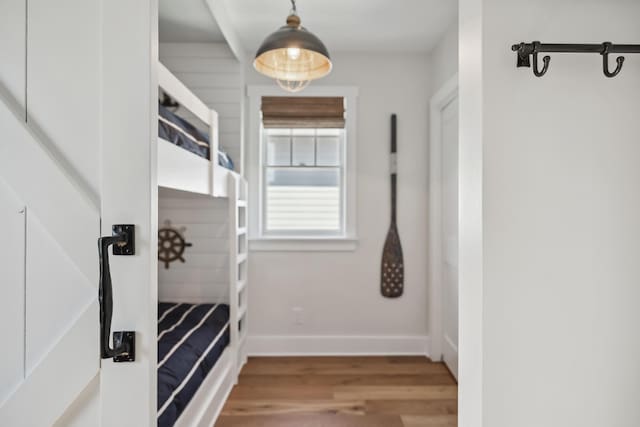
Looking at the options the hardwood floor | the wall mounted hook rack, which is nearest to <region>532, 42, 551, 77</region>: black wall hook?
the wall mounted hook rack

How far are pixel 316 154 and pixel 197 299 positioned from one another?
59.0 inches

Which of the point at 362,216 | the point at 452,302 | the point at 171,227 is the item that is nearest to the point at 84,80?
the point at 171,227

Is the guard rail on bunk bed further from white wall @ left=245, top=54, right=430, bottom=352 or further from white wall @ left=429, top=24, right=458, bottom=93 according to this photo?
white wall @ left=429, top=24, right=458, bottom=93

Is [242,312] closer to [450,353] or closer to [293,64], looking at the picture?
[450,353]

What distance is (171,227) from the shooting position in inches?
114

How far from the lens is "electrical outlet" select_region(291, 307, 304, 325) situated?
3.21m

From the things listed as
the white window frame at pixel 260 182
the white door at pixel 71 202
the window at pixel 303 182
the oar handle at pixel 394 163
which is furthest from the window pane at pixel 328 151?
the white door at pixel 71 202

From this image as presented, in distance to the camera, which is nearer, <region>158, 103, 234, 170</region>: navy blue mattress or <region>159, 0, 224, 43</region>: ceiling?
<region>158, 103, 234, 170</region>: navy blue mattress

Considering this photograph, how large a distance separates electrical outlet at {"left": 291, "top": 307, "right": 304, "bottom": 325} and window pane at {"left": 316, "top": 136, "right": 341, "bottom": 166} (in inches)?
48.4

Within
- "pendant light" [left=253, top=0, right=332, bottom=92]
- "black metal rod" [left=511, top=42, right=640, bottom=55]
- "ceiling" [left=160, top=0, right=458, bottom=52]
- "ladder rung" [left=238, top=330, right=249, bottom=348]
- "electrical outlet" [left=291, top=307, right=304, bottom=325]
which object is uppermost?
"ceiling" [left=160, top=0, right=458, bottom=52]

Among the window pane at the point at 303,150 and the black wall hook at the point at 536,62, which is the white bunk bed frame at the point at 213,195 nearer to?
the window pane at the point at 303,150

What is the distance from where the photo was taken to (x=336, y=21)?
2.67 meters

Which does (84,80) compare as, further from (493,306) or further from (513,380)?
(513,380)

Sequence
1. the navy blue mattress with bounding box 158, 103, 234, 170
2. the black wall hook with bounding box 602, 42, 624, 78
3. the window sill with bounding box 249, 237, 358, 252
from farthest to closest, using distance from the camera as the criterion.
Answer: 1. the window sill with bounding box 249, 237, 358, 252
2. the navy blue mattress with bounding box 158, 103, 234, 170
3. the black wall hook with bounding box 602, 42, 624, 78
